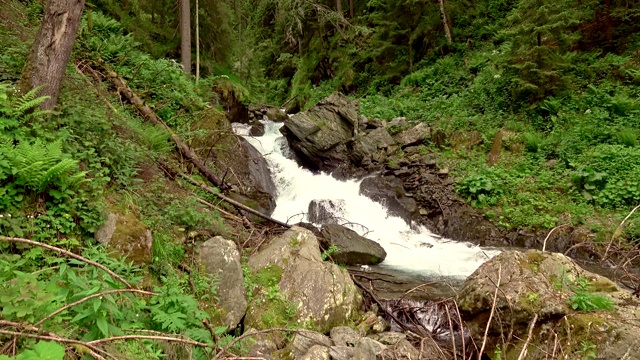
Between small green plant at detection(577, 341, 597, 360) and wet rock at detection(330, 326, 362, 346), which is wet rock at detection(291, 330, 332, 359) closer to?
wet rock at detection(330, 326, 362, 346)

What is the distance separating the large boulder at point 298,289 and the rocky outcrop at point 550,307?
1.84 meters

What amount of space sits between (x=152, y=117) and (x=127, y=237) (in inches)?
180

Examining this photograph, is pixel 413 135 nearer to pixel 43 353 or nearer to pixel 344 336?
pixel 344 336

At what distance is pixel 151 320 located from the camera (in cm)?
348

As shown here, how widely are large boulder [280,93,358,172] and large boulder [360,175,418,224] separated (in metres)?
1.79

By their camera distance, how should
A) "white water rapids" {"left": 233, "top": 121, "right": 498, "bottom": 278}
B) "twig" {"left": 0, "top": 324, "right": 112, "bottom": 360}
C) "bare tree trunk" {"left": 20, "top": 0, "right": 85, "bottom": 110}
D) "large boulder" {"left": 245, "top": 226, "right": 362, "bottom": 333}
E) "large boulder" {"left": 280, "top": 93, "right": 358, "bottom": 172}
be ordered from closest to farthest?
"twig" {"left": 0, "top": 324, "right": 112, "bottom": 360} < "bare tree trunk" {"left": 20, "top": 0, "right": 85, "bottom": 110} < "large boulder" {"left": 245, "top": 226, "right": 362, "bottom": 333} < "white water rapids" {"left": 233, "top": 121, "right": 498, "bottom": 278} < "large boulder" {"left": 280, "top": 93, "right": 358, "bottom": 172}

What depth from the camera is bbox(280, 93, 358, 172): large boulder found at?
1462cm

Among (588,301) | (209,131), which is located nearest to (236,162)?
(209,131)

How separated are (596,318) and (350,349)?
2944 millimetres

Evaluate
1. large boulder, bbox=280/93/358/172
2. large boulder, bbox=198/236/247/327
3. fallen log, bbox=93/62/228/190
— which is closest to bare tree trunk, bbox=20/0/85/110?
large boulder, bbox=198/236/247/327

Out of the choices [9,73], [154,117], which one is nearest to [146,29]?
[154,117]

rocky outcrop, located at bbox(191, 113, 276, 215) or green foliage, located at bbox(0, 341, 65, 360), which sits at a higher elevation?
green foliage, located at bbox(0, 341, 65, 360)

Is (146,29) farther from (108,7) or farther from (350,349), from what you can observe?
(350,349)

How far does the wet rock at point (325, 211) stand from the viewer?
11906 millimetres
